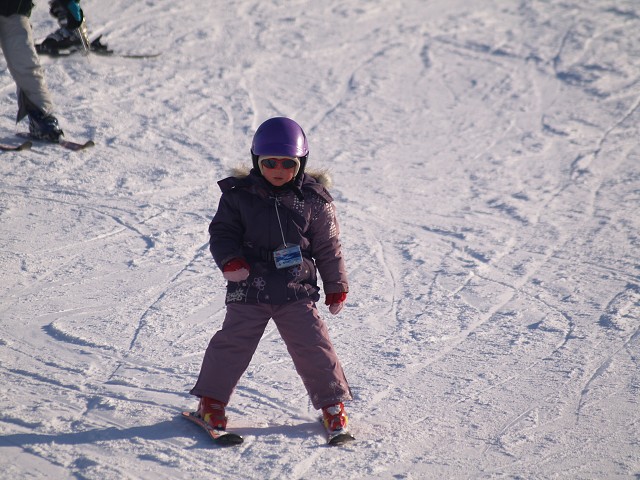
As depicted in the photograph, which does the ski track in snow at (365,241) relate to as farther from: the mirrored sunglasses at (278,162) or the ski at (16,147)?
the mirrored sunglasses at (278,162)

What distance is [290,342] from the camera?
3.60 m

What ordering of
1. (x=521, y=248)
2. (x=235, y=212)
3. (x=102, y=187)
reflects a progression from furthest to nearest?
1. (x=102, y=187)
2. (x=521, y=248)
3. (x=235, y=212)

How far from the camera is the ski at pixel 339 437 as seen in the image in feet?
11.4

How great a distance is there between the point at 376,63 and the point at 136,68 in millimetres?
3122

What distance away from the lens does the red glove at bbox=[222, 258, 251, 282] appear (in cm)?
335

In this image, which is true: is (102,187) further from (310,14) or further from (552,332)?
(310,14)

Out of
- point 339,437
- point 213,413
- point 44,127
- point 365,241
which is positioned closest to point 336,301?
point 339,437

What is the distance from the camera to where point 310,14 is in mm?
11555

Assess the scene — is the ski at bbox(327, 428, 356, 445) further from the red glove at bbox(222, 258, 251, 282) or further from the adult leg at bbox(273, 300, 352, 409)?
the red glove at bbox(222, 258, 251, 282)

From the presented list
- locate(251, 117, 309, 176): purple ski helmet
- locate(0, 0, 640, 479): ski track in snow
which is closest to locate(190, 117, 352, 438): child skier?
locate(251, 117, 309, 176): purple ski helmet

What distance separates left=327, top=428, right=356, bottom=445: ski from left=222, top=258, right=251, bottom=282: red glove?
31.9 inches

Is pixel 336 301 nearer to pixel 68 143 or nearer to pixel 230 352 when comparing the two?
pixel 230 352

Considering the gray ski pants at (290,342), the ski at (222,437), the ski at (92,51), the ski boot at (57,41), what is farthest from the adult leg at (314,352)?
the ski at (92,51)

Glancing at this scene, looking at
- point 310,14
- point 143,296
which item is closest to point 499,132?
point 310,14
